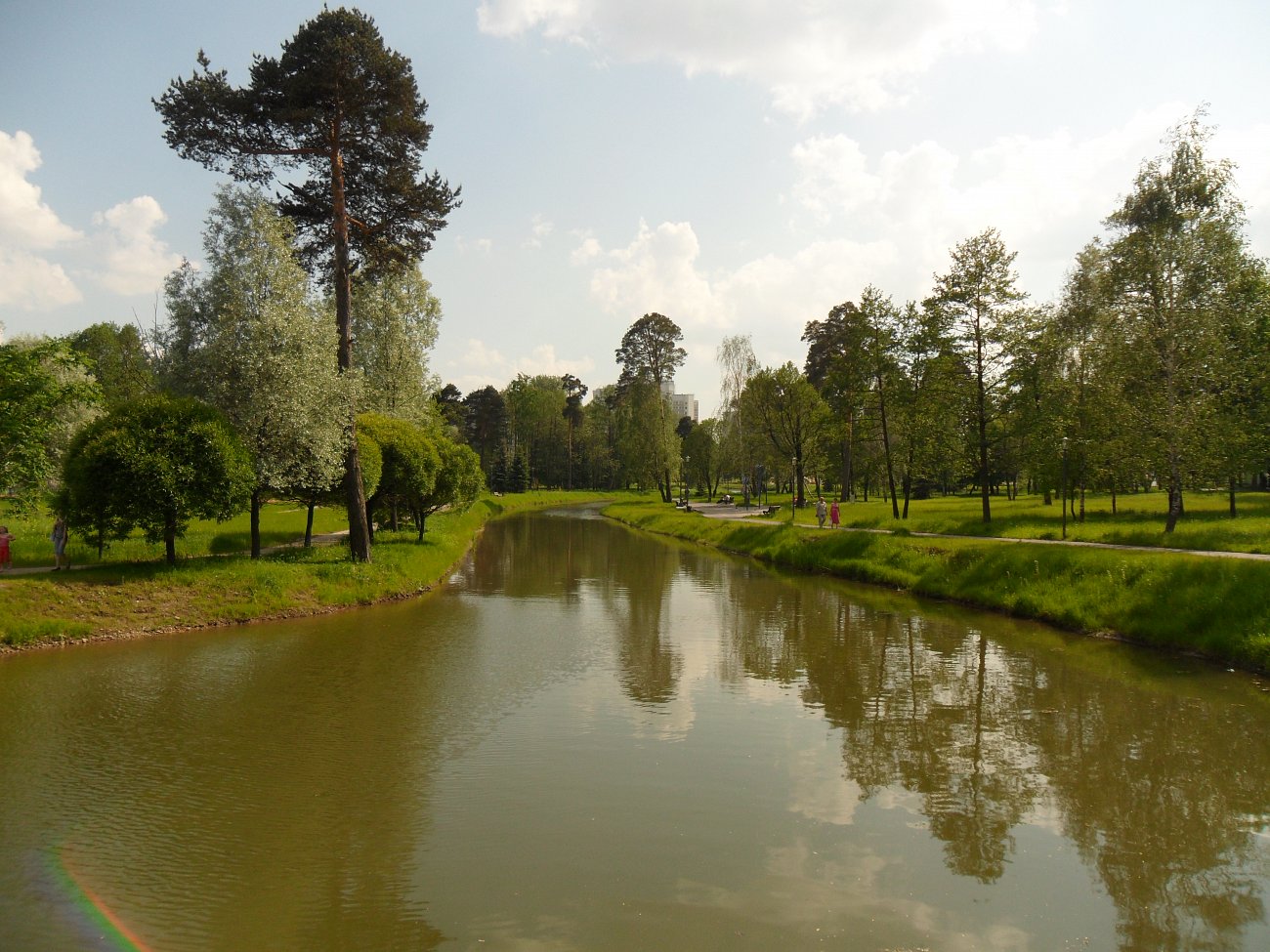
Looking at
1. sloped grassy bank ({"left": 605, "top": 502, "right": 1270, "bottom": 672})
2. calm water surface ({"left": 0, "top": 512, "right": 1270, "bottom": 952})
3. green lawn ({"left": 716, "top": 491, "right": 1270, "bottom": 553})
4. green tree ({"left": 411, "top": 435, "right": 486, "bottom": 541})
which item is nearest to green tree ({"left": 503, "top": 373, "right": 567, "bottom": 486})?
green tree ({"left": 411, "top": 435, "right": 486, "bottom": 541})

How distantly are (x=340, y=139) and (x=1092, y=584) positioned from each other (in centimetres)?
2739

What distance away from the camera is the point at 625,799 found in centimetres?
984

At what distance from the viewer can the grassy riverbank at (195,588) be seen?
18109 mm

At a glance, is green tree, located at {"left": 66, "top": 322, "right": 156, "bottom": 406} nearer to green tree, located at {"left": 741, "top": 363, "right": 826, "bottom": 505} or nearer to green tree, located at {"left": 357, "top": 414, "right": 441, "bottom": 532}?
green tree, located at {"left": 357, "top": 414, "right": 441, "bottom": 532}

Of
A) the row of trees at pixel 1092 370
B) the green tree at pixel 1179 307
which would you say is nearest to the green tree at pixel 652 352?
the row of trees at pixel 1092 370

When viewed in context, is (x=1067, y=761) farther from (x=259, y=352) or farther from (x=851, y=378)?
(x=851, y=378)

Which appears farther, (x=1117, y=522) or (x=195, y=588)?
(x=1117, y=522)

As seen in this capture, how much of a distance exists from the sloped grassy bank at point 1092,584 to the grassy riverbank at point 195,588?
18.1 meters

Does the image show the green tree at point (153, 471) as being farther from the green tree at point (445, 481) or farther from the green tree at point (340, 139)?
the green tree at point (445, 481)

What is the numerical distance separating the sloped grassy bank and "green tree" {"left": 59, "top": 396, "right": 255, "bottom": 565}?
22940mm

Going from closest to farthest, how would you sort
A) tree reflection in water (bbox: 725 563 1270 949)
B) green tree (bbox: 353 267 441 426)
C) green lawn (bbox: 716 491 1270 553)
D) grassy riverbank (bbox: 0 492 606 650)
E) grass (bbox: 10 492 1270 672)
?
tree reflection in water (bbox: 725 563 1270 949)
grass (bbox: 10 492 1270 672)
grassy riverbank (bbox: 0 492 606 650)
green lawn (bbox: 716 491 1270 553)
green tree (bbox: 353 267 441 426)

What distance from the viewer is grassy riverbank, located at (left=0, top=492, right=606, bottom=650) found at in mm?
18109

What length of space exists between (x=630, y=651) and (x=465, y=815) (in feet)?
31.7

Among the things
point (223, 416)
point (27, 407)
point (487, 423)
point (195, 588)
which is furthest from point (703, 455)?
point (27, 407)
